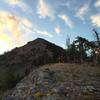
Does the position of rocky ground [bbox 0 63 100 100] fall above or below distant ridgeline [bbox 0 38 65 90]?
below

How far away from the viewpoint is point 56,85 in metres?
22.3

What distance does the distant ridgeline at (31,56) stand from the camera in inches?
1981

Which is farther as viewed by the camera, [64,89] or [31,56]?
[31,56]

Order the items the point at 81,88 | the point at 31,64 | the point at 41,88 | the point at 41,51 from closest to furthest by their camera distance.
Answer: the point at 81,88
the point at 41,88
the point at 31,64
the point at 41,51

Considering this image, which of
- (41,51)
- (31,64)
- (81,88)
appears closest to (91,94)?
(81,88)

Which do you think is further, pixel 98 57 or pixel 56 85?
pixel 98 57

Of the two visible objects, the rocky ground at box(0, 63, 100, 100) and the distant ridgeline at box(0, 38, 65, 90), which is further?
the distant ridgeline at box(0, 38, 65, 90)

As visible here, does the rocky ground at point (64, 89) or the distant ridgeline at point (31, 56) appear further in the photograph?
the distant ridgeline at point (31, 56)

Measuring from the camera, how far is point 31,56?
5403cm

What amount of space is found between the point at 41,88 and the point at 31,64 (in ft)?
88.8

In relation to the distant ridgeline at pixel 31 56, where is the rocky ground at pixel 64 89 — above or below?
below

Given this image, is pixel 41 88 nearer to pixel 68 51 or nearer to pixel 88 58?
pixel 68 51

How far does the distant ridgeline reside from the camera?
50312 millimetres

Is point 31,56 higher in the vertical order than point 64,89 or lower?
higher
